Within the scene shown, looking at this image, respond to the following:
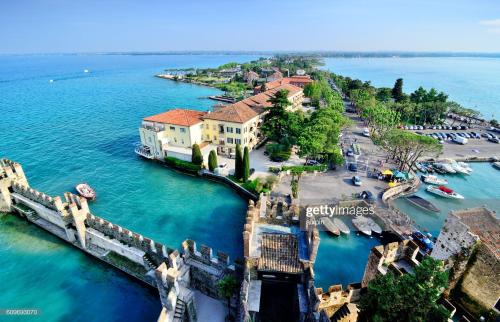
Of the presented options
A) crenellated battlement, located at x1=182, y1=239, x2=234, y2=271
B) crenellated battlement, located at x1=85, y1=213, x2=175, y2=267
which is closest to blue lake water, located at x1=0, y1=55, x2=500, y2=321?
crenellated battlement, located at x1=85, y1=213, x2=175, y2=267

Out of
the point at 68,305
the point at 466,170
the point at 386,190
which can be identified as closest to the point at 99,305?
the point at 68,305

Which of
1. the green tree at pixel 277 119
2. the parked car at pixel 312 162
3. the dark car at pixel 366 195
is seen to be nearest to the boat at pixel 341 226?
the dark car at pixel 366 195

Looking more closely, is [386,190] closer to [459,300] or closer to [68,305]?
[459,300]

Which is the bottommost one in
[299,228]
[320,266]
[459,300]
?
[320,266]

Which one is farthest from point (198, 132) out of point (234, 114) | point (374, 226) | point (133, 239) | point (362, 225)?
point (374, 226)

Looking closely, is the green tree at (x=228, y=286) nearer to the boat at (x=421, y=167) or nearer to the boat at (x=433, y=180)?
the boat at (x=433, y=180)
